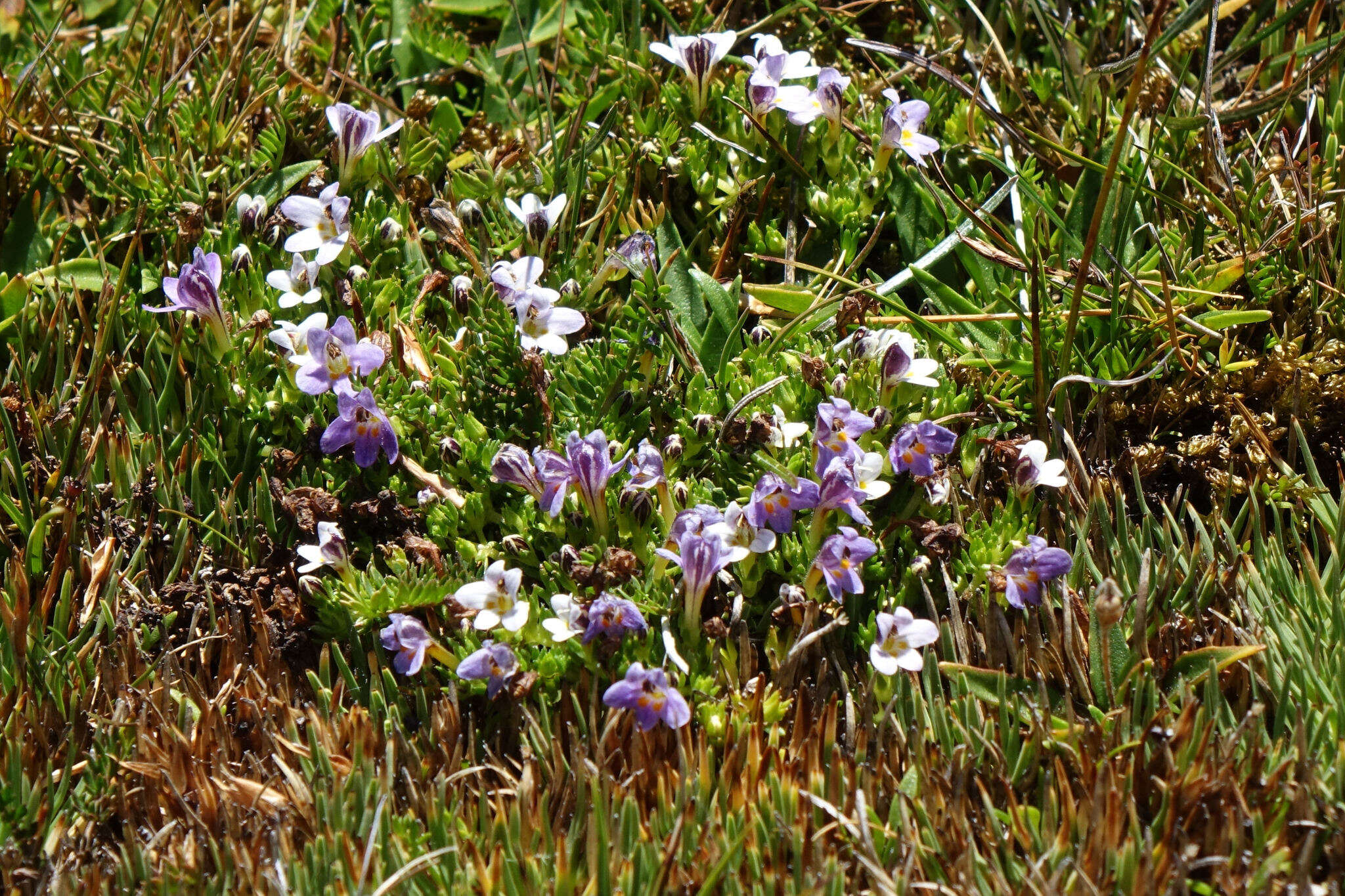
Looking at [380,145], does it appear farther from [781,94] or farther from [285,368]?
[781,94]

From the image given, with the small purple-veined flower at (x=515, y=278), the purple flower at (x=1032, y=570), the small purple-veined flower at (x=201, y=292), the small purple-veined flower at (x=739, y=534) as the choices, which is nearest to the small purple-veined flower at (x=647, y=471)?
the small purple-veined flower at (x=739, y=534)

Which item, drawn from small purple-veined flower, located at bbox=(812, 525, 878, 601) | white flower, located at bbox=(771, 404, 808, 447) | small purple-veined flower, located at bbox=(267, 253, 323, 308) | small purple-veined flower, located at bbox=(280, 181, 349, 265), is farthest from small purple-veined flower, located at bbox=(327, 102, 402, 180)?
small purple-veined flower, located at bbox=(812, 525, 878, 601)

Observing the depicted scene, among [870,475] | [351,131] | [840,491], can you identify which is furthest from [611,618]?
[351,131]

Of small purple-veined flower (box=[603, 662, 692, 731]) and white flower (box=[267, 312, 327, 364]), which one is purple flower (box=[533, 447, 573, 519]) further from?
white flower (box=[267, 312, 327, 364])

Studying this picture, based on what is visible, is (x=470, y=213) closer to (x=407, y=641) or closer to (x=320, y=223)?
(x=320, y=223)

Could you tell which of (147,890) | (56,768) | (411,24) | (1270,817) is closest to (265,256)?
(411,24)
